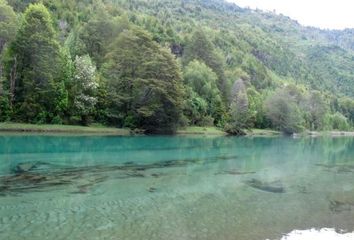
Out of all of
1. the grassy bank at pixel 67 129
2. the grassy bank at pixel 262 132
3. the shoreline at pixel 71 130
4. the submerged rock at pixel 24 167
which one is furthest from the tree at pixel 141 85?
the submerged rock at pixel 24 167

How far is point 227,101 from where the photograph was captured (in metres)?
134

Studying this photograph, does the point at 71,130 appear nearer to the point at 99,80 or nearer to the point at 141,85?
the point at 99,80

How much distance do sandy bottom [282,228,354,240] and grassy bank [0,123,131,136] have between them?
5518 centimetres

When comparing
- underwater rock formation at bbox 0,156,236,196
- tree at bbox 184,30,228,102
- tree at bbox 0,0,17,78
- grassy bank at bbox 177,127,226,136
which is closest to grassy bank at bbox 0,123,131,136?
tree at bbox 0,0,17,78

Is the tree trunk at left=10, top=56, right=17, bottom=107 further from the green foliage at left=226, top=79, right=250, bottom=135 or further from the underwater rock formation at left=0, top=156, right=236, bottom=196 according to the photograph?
the green foliage at left=226, top=79, right=250, bottom=135

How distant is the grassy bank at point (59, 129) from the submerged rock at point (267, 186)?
44.1m

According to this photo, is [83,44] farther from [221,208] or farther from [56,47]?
[221,208]

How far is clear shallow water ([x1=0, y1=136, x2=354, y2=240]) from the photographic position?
18.2m

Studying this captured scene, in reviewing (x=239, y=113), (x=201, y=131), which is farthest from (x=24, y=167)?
(x=239, y=113)

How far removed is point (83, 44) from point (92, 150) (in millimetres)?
64296

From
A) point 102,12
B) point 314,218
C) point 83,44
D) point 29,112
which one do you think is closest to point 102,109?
point 29,112

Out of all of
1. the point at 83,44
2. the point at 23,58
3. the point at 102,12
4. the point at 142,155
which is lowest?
the point at 142,155

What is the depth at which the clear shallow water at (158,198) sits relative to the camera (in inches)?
715

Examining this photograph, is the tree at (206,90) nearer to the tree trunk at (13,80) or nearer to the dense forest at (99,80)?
the dense forest at (99,80)
